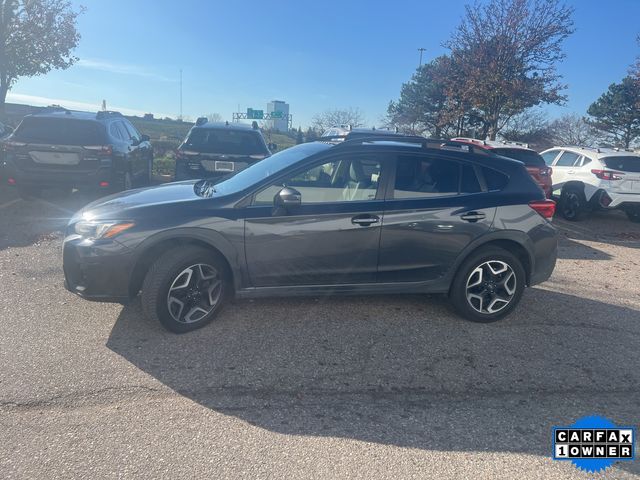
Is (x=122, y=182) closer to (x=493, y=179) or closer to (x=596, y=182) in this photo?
(x=493, y=179)

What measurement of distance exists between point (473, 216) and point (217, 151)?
5019mm

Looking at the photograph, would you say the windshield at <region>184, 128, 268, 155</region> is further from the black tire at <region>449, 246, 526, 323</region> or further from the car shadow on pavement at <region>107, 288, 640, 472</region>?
the black tire at <region>449, 246, 526, 323</region>

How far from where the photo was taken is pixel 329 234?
13.6 feet

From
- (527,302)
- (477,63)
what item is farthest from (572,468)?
(477,63)

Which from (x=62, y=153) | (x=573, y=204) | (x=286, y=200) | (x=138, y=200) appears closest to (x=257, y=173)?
(x=286, y=200)

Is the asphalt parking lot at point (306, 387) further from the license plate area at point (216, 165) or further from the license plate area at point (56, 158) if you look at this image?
the license plate area at point (216, 165)

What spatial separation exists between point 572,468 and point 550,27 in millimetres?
17851

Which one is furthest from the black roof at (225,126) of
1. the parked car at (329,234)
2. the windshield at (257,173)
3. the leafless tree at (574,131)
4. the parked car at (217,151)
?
the leafless tree at (574,131)

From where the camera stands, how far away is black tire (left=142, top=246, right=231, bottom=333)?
3.84 m

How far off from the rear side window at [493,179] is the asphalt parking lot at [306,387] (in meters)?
1.31

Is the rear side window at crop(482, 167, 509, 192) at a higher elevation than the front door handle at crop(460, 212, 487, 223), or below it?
higher

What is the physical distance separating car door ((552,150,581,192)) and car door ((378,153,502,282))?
25.0 feet

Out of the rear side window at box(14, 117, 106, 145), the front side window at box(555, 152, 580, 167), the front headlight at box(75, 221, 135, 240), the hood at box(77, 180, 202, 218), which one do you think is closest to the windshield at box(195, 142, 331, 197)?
the hood at box(77, 180, 202, 218)

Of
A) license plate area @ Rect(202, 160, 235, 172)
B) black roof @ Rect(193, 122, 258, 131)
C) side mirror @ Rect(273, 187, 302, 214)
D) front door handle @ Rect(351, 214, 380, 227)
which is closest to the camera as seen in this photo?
side mirror @ Rect(273, 187, 302, 214)
